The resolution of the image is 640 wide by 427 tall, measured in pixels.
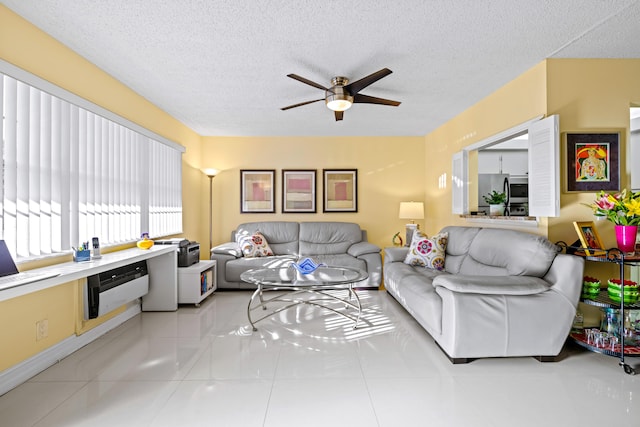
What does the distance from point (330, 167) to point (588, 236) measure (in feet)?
12.5

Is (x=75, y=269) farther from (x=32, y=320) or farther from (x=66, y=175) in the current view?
(x=66, y=175)

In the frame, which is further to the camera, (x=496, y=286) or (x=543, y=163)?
(x=543, y=163)

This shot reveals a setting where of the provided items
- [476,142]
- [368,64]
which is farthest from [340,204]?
[368,64]

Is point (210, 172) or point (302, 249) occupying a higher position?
point (210, 172)

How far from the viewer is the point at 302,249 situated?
5.41 metres

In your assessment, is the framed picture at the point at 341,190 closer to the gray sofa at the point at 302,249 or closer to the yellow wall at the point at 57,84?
the gray sofa at the point at 302,249

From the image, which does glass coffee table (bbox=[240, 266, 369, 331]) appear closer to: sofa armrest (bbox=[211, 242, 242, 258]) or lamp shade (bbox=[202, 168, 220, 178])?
sofa armrest (bbox=[211, 242, 242, 258])

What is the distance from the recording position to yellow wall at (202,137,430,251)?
5844 millimetres

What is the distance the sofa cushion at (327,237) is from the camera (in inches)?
213

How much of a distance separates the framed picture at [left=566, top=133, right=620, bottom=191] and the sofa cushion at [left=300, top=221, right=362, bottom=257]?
10.2 ft

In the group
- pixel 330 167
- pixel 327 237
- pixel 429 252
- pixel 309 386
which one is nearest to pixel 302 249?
pixel 327 237

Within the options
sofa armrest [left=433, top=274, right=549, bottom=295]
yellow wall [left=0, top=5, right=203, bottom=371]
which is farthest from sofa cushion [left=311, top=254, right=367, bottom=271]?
yellow wall [left=0, top=5, right=203, bottom=371]

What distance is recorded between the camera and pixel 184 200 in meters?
5.09

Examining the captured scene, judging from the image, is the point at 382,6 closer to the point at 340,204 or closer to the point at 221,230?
the point at 340,204
